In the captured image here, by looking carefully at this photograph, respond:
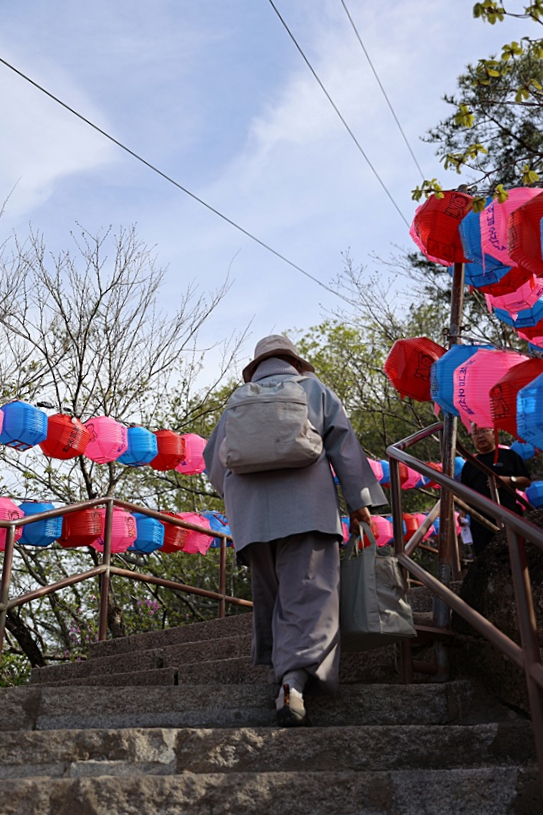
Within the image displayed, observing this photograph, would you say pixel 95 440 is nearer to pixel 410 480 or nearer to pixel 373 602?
pixel 410 480

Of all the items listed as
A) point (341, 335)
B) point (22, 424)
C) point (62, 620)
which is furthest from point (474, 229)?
point (341, 335)

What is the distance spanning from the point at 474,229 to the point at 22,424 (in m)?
5.23

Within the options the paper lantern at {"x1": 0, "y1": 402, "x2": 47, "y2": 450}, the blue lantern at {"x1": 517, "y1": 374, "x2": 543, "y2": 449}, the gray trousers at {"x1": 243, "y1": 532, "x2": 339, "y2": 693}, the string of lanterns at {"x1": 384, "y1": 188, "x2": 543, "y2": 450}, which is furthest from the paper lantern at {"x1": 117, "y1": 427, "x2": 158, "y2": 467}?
the blue lantern at {"x1": 517, "y1": 374, "x2": 543, "y2": 449}

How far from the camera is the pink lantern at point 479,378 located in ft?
16.2

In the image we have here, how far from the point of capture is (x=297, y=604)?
364 centimetres

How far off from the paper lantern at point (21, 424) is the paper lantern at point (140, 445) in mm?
1262

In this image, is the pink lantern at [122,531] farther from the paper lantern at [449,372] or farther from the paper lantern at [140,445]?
the paper lantern at [449,372]

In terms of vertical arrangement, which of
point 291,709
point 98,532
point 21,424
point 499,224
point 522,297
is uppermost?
point 21,424

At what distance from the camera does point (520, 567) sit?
3.05 metres

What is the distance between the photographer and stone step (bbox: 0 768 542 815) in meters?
2.65

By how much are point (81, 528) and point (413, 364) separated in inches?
190

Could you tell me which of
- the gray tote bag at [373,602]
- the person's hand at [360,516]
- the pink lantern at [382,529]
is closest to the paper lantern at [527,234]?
the person's hand at [360,516]

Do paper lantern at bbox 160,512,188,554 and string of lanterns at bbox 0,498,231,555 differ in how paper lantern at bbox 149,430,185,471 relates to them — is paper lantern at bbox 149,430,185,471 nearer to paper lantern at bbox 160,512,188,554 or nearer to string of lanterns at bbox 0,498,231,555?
string of lanterns at bbox 0,498,231,555

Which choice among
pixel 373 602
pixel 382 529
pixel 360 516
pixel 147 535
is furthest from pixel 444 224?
pixel 382 529
